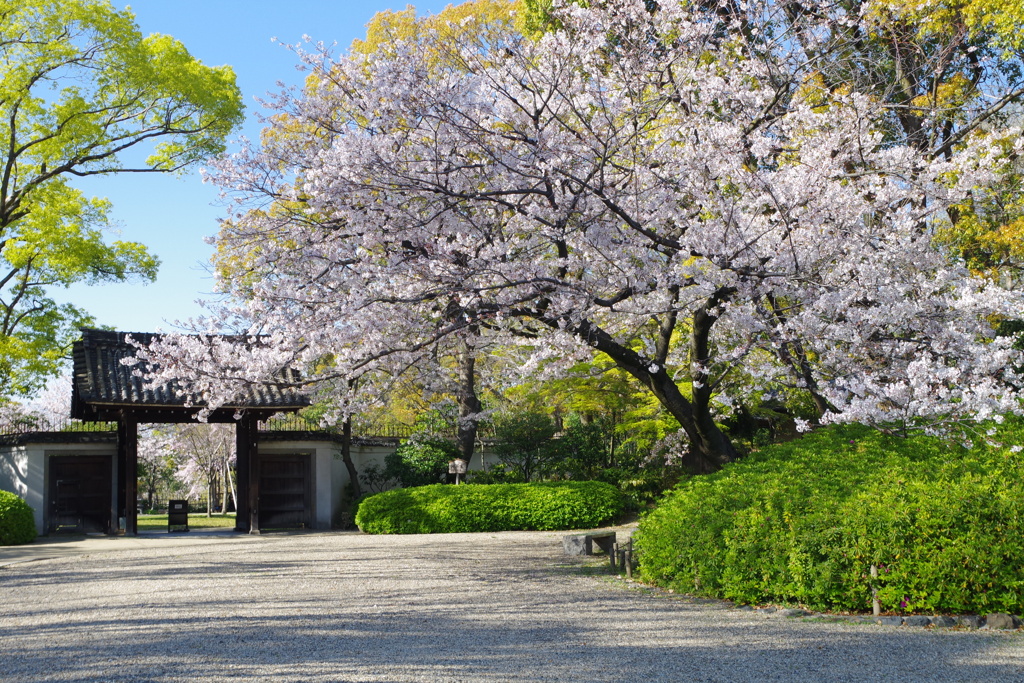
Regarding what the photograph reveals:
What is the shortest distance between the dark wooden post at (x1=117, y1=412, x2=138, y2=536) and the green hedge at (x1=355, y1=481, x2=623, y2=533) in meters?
4.90

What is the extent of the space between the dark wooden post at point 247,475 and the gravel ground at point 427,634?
7009 millimetres

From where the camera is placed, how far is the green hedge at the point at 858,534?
5.79 meters

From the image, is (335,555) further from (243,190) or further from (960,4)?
(960,4)

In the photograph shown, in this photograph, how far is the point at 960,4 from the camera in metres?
12.6

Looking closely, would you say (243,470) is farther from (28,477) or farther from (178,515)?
(28,477)

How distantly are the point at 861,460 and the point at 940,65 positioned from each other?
6.71m

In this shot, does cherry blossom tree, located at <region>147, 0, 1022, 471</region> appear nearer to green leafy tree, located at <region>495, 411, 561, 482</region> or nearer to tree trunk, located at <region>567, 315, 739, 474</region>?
tree trunk, located at <region>567, 315, 739, 474</region>

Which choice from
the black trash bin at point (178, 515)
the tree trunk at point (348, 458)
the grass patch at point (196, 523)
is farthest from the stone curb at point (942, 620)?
the grass patch at point (196, 523)

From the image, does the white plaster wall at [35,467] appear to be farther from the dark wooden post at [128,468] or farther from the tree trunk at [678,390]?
the tree trunk at [678,390]

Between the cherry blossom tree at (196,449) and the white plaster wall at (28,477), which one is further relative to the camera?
the cherry blossom tree at (196,449)

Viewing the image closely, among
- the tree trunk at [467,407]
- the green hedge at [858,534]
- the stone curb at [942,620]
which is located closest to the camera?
the stone curb at [942,620]

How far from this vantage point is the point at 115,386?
1520cm

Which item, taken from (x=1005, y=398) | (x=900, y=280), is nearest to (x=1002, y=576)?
(x=1005, y=398)

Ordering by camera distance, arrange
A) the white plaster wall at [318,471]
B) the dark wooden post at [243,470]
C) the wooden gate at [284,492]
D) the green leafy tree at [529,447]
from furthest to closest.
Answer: the white plaster wall at [318,471] < the wooden gate at [284,492] < the green leafy tree at [529,447] < the dark wooden post at [243,470]
